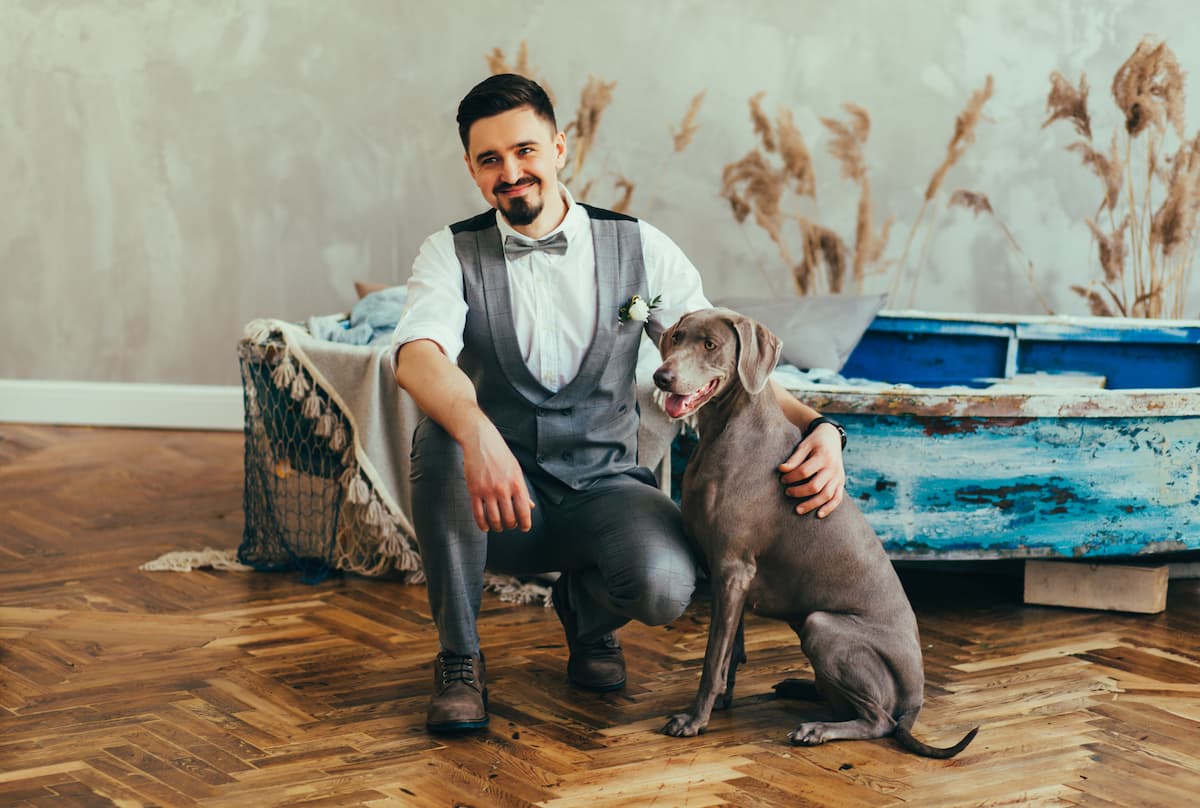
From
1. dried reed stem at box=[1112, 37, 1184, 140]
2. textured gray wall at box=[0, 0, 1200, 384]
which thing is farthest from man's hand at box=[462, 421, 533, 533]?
dried reed stem at box=[1112, 37, 1184, 140]

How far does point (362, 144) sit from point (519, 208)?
2.90 metres

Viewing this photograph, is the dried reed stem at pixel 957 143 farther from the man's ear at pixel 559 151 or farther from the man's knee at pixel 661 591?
the man's knee at pixel 661 591

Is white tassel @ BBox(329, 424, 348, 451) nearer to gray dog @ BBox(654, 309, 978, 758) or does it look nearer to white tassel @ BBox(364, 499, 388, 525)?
white tassel @ BBox(364, 499, 388, 525)

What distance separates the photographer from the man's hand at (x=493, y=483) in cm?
201

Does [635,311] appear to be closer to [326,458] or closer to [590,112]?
[326,458]

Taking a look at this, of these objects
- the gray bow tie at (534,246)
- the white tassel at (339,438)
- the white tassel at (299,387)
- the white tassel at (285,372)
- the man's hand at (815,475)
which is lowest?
the white tassel at (339,438)

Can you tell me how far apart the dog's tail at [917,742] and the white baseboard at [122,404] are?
351 cm

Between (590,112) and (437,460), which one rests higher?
(590,112)

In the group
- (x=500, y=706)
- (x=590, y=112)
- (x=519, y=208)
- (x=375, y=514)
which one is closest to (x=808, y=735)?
(x=500, y=706)

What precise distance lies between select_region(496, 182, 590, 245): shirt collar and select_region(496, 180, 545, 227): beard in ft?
0.11

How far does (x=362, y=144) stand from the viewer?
5023 millimetres

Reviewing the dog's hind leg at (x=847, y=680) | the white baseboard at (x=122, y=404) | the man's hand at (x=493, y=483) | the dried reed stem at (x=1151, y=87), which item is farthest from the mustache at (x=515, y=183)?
the white baseboard at (x=122, y=404)

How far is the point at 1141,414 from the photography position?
2.78 metres

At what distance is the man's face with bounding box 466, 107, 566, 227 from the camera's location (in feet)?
7.48
